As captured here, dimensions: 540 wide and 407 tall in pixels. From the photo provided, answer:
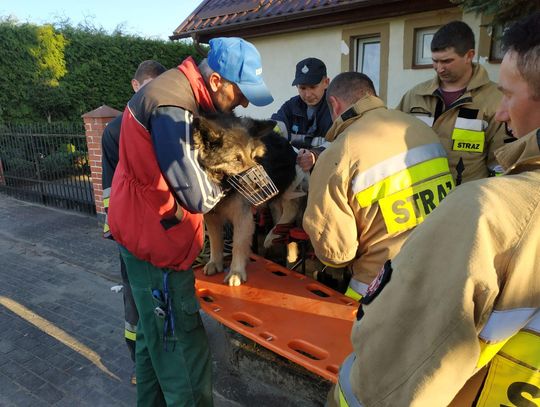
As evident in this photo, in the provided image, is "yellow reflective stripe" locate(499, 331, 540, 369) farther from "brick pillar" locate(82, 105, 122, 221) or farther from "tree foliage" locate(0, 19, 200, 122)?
"tree foliage" locate(0, 19, 200, 122)

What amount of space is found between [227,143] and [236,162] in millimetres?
140

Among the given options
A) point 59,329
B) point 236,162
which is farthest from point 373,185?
point 59,329

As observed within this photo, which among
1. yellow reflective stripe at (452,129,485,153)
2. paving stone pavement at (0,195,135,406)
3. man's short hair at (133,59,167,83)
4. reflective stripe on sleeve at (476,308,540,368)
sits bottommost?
paving stone pavement at (0,195,135,406)

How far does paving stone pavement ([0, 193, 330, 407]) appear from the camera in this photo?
9.87ft

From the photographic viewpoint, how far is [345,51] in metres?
8.34

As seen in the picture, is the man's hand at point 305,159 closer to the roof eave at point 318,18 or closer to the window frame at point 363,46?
the roof eave at point 318,18

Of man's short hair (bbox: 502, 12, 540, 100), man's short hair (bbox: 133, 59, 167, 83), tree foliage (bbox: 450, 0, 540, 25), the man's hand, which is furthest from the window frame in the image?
man's short hair (bbox: 502, 12, 540, 100)

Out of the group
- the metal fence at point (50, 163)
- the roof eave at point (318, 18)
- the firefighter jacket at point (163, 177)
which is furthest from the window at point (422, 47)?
the metal fence at point (50, 163)

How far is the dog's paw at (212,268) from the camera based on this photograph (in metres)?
3.07

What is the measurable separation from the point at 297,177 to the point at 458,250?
226 centimetres

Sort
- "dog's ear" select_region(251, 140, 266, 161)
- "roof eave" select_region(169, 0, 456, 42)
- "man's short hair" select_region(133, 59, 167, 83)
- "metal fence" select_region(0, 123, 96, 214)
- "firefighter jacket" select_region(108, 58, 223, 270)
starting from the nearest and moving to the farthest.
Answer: "firefighter jacket" select_region(108, 58, 223, 270), "dog's ear" select_region(251, 140, 266, 161), "man's short hair" select_region(133, 59, 167, 83), "roof eave" select_region(169, 0, 456, 42), "metal fence" select_region(0, 123, 96, 214)

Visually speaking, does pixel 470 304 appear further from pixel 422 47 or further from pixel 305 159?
pixel 422 47

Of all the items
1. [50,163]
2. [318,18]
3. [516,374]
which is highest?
[318,18]

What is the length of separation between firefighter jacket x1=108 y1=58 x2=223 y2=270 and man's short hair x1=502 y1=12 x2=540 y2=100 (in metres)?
1.39
